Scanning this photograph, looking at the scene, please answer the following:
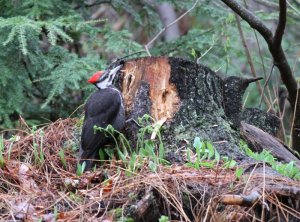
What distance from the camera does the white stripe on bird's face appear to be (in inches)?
260

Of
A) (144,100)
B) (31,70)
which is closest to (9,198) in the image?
(144,100)

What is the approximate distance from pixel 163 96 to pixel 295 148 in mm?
2143

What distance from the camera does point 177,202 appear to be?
4785mm

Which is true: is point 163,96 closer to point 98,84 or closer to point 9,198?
point 98,84

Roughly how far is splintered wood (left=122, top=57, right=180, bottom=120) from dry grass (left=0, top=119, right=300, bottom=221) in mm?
910

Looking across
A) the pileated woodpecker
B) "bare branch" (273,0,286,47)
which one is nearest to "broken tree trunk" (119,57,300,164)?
the pileated woodpecker

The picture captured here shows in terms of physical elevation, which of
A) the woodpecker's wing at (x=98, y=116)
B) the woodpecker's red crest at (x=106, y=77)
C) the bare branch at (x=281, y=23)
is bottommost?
the woodpecker's wing at (x=98, y=116)

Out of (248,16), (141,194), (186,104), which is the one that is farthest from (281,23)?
(141,194)

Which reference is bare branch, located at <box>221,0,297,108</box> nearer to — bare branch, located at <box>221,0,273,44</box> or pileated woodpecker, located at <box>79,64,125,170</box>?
bare branch, located at <box>221,0,273,44</box>

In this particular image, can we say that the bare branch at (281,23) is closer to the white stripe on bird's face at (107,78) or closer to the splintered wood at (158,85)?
the splintered wood at (158,85)

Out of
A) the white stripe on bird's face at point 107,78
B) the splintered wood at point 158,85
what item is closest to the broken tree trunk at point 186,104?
the splintered wood at point 158,85

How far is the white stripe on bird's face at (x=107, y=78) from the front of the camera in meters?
6.59

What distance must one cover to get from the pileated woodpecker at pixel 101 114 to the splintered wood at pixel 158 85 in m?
0.16

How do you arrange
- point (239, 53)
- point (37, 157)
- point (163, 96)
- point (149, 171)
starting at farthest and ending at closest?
point (239, 53) < point (163, 96) < point (37, 157) < point (149, 171)
